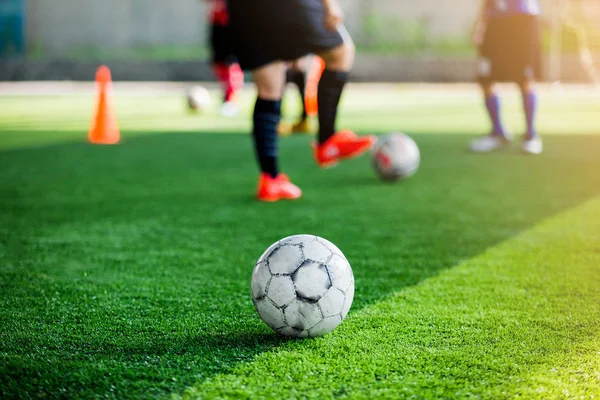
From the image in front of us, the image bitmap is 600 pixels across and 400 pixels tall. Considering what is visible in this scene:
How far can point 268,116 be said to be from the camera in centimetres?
418

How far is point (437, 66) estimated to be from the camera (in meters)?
19.5

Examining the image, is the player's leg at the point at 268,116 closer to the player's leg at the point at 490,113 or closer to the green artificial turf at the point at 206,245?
the green artificial turf at the point at 206,245

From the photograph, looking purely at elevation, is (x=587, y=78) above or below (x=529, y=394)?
below

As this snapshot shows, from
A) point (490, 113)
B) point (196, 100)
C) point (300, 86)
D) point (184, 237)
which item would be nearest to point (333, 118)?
point (184, 237)

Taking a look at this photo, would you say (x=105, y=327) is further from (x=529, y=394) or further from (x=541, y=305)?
(x=541, y=305)

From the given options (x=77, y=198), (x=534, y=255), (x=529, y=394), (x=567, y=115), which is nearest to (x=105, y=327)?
(x=529, y=394)

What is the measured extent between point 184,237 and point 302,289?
1563 millimetres

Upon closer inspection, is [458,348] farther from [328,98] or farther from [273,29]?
[328,98]

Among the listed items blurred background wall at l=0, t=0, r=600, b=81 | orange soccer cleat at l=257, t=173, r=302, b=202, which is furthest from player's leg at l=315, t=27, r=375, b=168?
blurred background wall at l=0, t=0, r=600, b=81

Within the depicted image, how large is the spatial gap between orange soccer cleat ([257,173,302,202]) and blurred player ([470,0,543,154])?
2845 millimetres

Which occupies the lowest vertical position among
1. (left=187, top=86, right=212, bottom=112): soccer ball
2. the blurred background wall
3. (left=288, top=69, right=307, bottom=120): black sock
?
the blurred background wall

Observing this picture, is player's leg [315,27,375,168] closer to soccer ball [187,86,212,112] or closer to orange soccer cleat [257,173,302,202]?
orange soccer cleat [257,173,302,202]

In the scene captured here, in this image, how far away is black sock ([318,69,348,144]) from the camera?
4500 millimetres

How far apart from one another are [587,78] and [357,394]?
59.5 ft
